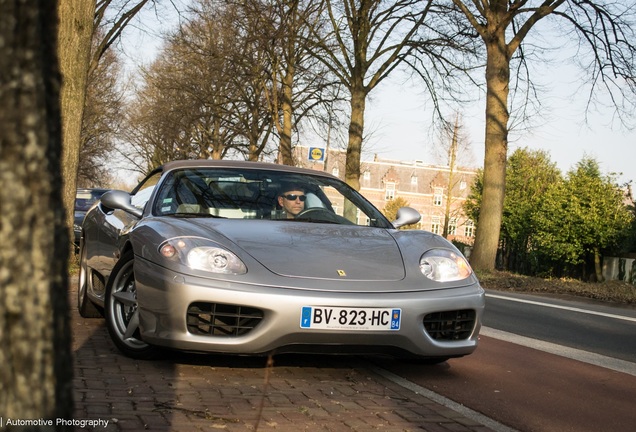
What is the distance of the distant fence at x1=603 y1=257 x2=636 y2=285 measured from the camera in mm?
24359

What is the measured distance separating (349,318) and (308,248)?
0.58 metres

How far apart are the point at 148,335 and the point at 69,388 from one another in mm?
3383

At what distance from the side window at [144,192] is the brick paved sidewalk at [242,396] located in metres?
1.13

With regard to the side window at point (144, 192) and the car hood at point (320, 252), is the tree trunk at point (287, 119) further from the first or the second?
the car hood at point (320, 252)

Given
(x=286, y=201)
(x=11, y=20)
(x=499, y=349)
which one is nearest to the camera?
(x=11, y=20)

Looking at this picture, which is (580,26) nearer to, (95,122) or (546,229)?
(546,229)

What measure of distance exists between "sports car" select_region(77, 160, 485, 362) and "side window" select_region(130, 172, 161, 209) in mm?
201

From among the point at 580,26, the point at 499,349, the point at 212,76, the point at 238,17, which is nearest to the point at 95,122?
the point at 212,76

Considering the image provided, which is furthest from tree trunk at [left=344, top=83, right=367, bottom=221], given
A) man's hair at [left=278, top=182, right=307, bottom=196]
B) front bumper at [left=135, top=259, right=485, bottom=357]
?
front bumper at [left=135, top=259, right=485, bottom=357]

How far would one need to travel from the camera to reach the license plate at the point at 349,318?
179 inches

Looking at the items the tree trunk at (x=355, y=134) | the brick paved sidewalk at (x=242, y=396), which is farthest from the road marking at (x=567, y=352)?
the tree trunk at (x=355, y=134)

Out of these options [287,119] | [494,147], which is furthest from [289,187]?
[287,119]

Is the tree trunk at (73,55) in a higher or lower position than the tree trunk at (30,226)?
higher

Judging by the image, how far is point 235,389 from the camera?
4.49 meters
